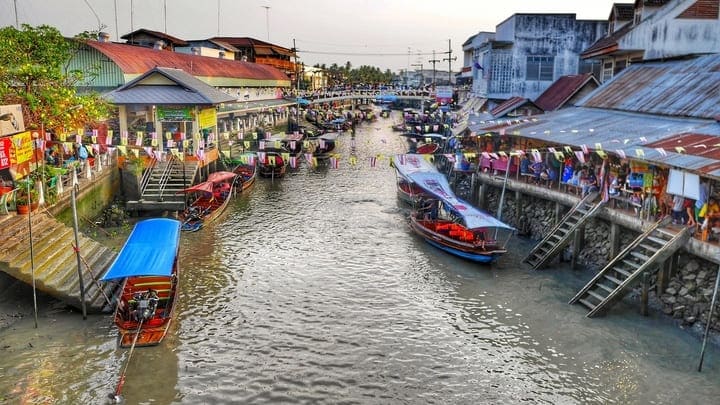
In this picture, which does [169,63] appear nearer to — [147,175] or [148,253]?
[147,175]

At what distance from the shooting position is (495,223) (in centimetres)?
2405

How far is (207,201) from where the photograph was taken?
32531mm

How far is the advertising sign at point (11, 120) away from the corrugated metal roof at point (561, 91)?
30.6m

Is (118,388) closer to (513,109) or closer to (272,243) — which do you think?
(272,243)

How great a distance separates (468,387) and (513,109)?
1128 inches

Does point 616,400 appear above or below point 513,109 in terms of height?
below

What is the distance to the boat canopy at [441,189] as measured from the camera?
24.1 metres

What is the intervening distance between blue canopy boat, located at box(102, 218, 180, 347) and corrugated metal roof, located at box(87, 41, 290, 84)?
82.2 ft

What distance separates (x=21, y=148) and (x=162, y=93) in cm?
1496

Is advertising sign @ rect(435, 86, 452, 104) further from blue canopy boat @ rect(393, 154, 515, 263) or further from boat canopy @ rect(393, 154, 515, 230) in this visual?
blue canopy boat @ rect(393, 154, 515, 263)

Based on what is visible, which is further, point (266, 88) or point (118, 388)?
point (266, 88)

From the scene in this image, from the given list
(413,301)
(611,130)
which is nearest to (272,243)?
(413,301)

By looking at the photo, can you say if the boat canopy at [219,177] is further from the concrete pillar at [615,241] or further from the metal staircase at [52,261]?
the concrete pillar at [615,241]

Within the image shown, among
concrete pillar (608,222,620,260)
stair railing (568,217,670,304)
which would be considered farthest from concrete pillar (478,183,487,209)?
stair railing (568,217,670,304)
